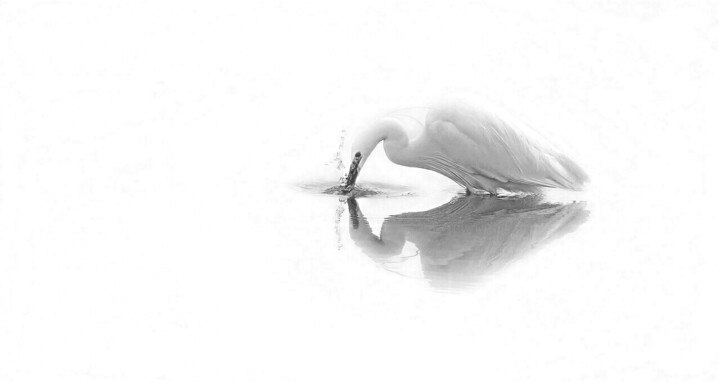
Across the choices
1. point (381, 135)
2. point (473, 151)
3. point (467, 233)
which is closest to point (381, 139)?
point (381, 135)

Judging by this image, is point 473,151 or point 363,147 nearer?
point 473,151

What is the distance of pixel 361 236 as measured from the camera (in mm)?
5121

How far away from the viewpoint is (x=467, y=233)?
17.0ft

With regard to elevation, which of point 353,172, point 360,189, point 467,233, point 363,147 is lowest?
point 467,233

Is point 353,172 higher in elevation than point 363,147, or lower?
lower

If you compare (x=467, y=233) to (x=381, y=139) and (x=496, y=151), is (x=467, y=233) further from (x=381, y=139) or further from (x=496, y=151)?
(x=381, y=139)

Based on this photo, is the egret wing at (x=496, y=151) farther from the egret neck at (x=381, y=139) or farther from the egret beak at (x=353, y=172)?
the egret beak at (x=353, y=172)

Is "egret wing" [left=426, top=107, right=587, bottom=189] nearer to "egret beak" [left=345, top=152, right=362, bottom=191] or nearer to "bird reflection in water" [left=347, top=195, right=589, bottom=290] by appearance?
"bird reflection in water" [left=347, top=195, right=589, bottom=290]

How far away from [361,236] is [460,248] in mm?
608

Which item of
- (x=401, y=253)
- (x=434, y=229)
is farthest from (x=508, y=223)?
(x=401, y=253)

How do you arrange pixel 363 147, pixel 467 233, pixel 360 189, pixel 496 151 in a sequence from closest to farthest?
pixel 467 233, pixel 496 151, pixel 363 147, pixel 360 189

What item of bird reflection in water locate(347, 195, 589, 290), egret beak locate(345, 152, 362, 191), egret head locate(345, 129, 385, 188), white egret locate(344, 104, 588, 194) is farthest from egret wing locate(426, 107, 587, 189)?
egret beak locate(345, 152, 362, 191)

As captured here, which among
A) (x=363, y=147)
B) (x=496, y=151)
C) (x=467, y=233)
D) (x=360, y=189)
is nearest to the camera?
(x=467, y=233)

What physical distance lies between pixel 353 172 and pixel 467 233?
48.4 inches
